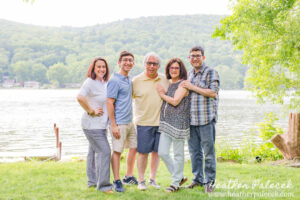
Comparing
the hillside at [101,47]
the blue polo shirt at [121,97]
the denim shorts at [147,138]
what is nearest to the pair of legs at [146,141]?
the denim shorts at [147,138]

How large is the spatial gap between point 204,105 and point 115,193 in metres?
1.90

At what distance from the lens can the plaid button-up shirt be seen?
15.5 ft

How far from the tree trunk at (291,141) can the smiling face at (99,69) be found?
6414 mm

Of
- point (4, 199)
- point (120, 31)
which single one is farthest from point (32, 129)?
point (120, 31)

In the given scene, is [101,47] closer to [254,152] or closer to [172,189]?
[254,152]

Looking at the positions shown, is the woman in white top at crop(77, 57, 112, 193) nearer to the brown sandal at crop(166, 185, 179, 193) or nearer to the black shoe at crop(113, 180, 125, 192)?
the black shoe at crop(113, 180, 125, 192)

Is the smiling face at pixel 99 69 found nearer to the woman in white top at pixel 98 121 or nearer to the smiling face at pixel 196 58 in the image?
the woman in white top at pixel 98 121

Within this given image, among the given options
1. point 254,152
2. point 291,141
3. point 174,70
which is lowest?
point 254,152

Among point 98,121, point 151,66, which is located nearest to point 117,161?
point 98,121

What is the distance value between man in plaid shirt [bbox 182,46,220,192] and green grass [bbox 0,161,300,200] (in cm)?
56

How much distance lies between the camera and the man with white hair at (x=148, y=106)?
4930mm

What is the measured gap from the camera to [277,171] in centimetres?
656

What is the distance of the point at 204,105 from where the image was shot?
474cm

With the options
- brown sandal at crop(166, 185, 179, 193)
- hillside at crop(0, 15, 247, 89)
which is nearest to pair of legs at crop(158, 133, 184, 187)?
brown sandal at crop(166, 185, 179, 193)
